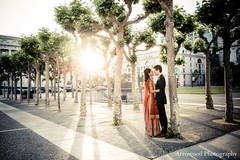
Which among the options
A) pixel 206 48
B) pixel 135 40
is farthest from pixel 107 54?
pixel 206 48

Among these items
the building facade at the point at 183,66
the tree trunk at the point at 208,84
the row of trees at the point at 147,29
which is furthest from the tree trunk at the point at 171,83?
the building facade at the point at 183,66

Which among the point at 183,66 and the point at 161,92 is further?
the point at 183,66

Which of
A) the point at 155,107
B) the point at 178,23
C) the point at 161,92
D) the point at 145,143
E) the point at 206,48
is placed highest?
the point at 178,23

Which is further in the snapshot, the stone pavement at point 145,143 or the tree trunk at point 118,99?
the tree trunk at point 118,99

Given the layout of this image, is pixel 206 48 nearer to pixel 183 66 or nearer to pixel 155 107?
pixel 155 107

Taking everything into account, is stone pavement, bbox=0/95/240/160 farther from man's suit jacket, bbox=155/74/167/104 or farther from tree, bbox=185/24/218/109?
tree, bbox=185/24/218/109

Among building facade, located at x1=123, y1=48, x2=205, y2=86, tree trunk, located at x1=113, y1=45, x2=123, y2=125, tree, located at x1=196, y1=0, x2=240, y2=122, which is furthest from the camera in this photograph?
building facade, located at x1=123, y1=48, x2=205, y2=86

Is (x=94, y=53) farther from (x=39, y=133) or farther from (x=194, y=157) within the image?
(x=194, y=157)

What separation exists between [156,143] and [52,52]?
1194 centimetres

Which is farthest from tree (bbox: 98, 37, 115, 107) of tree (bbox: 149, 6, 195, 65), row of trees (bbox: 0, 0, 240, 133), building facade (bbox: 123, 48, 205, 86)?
building facade (bbox: 123, 48, 205, 86)

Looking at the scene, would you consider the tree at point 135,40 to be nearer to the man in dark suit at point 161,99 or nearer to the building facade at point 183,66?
the man in dark suit at point 161,99

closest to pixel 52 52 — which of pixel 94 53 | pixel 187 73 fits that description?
pixel 94 53

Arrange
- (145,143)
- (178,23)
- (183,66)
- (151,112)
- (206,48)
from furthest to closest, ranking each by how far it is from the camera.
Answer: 1. (183,66)
2. (206,48)
3. (178,23)
4. (151,112)
5. (145,143)

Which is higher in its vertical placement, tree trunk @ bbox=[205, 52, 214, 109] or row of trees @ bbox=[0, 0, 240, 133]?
row of trees @ bbox=[0, 0, 240, 133]
